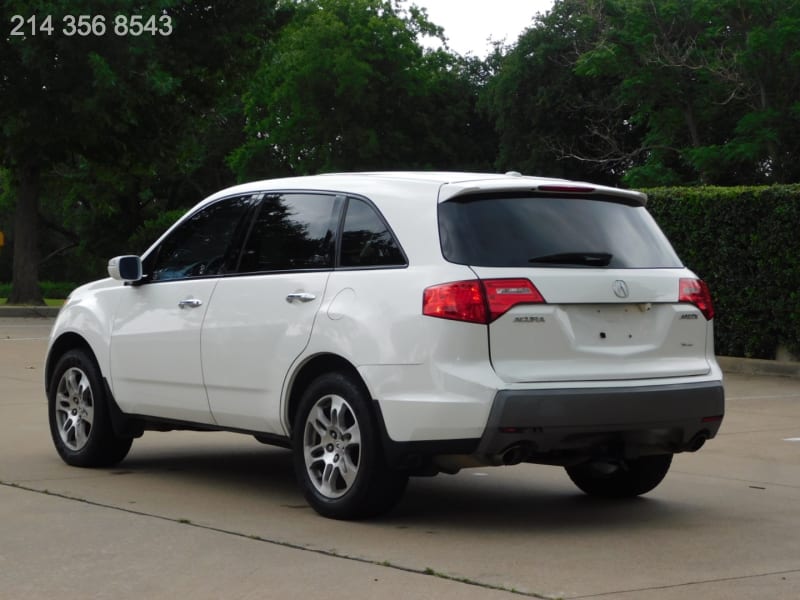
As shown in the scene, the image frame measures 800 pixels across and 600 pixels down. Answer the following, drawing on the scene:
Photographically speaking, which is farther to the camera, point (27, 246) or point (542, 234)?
point (27, 246)

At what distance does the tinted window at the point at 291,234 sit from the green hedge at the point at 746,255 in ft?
33.7

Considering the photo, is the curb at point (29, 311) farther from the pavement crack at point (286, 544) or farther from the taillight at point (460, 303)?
the taillight at point (460, 303)

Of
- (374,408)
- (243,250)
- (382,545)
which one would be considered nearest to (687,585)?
(382,545)

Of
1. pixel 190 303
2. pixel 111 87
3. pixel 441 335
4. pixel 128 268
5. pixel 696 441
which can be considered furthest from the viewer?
pixel 111 87

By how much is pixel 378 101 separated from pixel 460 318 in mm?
62824

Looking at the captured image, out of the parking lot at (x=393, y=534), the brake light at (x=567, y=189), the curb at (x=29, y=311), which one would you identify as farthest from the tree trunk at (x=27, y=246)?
the brake light at (x=567, y=189)

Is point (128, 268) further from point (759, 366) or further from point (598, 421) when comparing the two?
point (759, 366)

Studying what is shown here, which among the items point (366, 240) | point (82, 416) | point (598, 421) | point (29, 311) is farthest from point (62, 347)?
point (29, 311)

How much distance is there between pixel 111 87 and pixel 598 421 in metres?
27.5

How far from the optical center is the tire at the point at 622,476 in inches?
317

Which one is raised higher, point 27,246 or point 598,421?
point 27,246

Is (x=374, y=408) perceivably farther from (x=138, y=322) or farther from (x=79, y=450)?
(x=79, y=450)

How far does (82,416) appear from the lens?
30.3ft

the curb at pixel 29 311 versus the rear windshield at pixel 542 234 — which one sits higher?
the rear windshield at pixel 542 234
